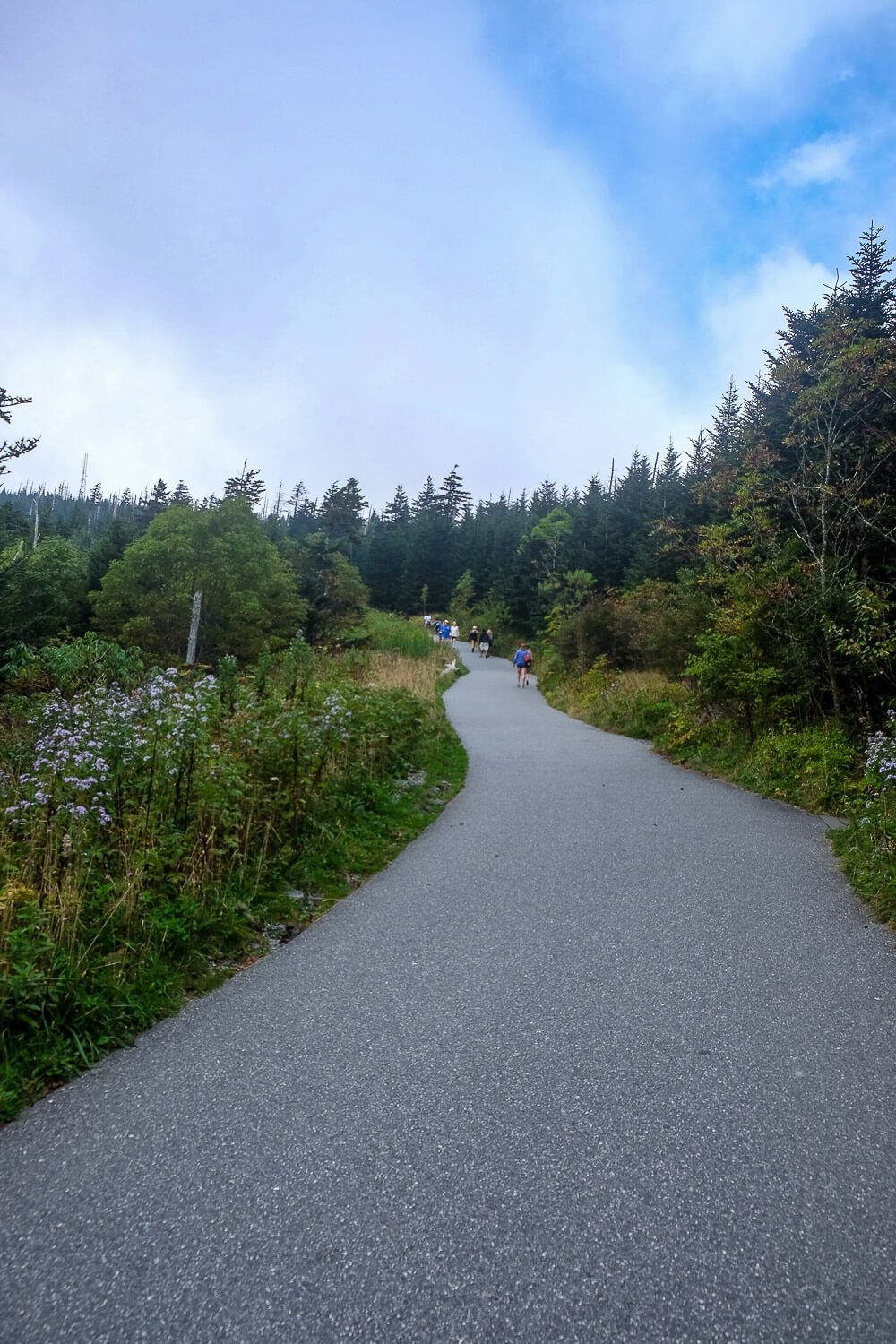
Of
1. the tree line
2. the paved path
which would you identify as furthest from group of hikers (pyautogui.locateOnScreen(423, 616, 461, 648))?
the paved path

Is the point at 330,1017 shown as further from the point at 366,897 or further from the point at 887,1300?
the point at 887,1300

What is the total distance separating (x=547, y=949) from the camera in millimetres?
4137

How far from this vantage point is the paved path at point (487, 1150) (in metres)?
1.86

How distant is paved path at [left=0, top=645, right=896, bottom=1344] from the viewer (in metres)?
1.86

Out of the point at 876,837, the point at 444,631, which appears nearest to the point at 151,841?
the point at 876,837

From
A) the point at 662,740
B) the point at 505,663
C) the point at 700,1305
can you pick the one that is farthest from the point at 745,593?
the point at 505,663

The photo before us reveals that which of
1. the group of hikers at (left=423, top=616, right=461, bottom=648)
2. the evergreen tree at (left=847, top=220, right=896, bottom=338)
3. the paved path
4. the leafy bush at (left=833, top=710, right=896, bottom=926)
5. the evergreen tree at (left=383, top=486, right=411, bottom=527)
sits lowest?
the paved path

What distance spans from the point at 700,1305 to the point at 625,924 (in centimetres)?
270

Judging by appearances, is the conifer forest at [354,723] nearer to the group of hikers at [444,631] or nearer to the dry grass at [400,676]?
the dry grass at [400,676]

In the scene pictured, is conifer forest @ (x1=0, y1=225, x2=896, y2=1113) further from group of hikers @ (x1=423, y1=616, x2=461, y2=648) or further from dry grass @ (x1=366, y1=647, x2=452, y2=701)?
group of hikers @ (x1=423, y1=616, x2=461, y2=648)

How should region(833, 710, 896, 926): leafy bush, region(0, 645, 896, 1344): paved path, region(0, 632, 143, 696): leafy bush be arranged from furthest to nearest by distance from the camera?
1. region(0, 632, 143, 696): leafy bush
2. region(833, 710, 896, 926): leafy bush
3. region(0, 645, 896, 1344): paved path

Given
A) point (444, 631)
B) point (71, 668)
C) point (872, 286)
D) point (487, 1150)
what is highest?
point (872, 286)

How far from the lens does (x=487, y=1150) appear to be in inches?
96.0

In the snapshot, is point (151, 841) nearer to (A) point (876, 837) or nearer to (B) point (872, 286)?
(A) point (876, 837)
